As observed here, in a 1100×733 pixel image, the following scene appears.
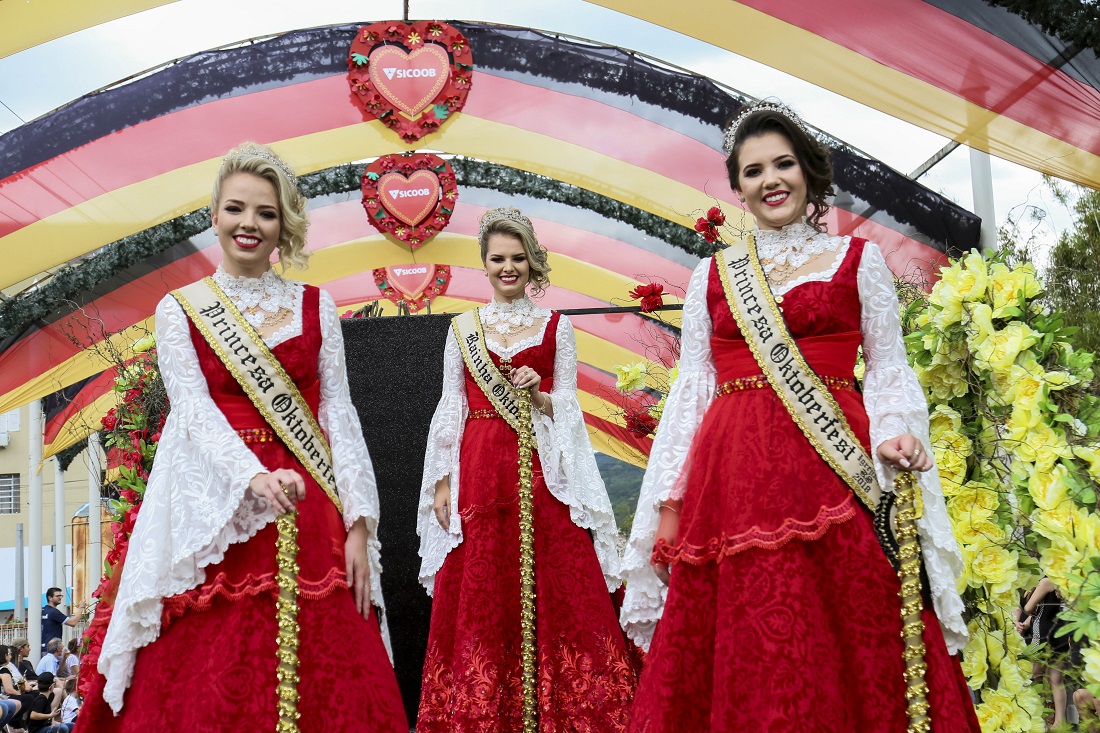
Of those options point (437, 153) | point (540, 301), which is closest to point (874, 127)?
point (437, 153)

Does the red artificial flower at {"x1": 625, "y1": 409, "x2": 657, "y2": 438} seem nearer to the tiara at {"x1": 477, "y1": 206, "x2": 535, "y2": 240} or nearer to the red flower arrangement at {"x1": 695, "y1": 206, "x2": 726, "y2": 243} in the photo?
the red flower arrangement at {"x1": 695, "y1": 206, "x2": 726, "y2": 243}

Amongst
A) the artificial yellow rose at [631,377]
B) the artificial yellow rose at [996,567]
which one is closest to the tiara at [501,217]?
the artificial yellow rose at [996,567]

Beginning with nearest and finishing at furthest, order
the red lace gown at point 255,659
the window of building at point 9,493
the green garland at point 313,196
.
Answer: the red lace gown at point 255,659, the green garland at point 313,196, the window of building at point 9,493

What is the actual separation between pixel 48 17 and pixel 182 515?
5.31 meters

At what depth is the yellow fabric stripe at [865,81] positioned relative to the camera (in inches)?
242

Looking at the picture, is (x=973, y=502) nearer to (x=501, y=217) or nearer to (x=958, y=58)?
(x=501, y=217)

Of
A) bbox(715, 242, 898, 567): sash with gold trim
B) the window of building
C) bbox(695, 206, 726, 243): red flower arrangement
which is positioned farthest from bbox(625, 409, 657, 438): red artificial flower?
the window of building

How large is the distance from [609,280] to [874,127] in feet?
12.5

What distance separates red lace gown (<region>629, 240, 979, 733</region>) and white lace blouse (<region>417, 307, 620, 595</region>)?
5.84 feet

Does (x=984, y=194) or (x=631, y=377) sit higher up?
(x=984, y=194)

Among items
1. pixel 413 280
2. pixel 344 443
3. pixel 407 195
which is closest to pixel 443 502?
pixel 344 443

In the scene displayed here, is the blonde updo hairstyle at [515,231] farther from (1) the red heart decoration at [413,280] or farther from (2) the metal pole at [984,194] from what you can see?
(1) the red heart decoration at [413,280]

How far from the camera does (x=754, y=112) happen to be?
9.20ft

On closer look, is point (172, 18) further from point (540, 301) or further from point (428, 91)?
point (540, 301)
